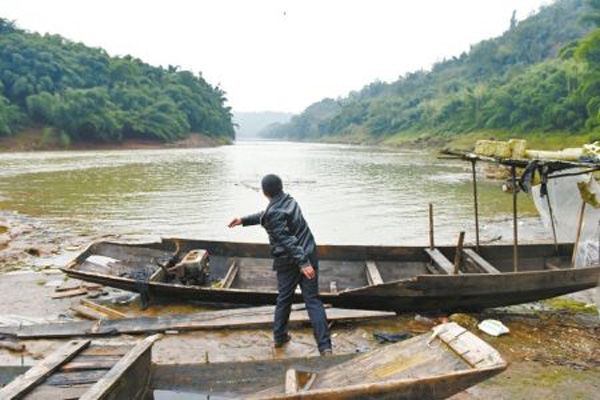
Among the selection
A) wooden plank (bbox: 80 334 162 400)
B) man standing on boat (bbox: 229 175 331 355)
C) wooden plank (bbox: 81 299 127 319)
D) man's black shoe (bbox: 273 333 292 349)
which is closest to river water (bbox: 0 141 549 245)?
wooden plank (bbox: 81 299 127 319)

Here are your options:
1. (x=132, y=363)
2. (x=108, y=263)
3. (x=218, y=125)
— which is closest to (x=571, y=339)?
(x=132, y=363)

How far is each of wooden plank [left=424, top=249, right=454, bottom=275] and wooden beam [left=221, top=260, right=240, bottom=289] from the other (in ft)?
10.9

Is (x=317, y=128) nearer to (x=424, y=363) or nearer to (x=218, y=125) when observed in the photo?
(x=218, y=125)

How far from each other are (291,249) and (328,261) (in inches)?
134

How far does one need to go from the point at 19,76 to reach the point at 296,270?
71.5 m

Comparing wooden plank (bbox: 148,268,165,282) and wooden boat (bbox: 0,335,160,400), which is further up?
wooden boat (bbox: 0,335,160,400)

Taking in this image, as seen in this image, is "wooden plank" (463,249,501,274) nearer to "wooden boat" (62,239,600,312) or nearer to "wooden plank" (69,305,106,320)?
"wooden boat" (62,239,600,312)

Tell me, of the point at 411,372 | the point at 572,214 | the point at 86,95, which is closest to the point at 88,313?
the point at 411,372

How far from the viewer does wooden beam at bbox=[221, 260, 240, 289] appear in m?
8.00

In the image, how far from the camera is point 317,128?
167250 mm

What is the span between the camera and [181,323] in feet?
22.5

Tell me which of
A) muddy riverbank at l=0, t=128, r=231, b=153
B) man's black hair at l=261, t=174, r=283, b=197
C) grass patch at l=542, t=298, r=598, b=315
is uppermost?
muddy riverbank at l=0, t=128, r=231, b=153

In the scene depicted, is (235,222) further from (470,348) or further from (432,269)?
(432,269)

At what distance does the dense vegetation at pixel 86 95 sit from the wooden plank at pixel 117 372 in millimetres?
58932
